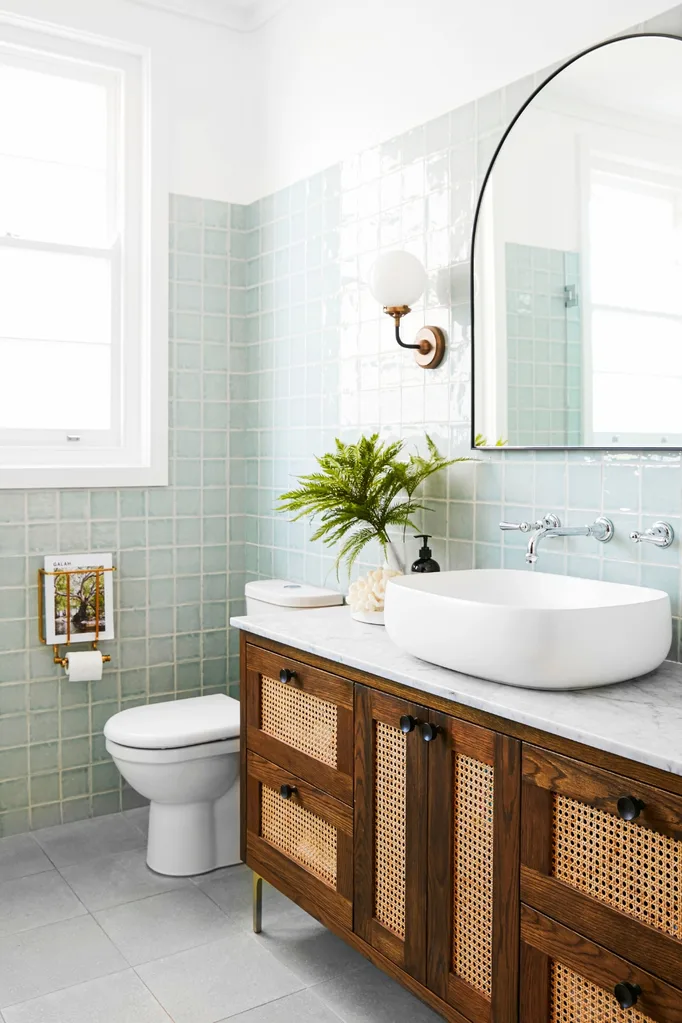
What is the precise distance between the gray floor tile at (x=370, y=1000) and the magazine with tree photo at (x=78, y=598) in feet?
4.58

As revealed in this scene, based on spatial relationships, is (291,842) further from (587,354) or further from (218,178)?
(218,178)

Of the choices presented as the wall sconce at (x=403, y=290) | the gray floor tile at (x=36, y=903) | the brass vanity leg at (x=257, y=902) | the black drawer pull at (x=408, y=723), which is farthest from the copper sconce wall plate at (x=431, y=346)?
the gray floor tile at (x=36, y=903)

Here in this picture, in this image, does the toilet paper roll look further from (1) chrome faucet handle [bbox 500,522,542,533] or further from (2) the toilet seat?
(1) chrome faucet handle [bbox 500,522,542,533]

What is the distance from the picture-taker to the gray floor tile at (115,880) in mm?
2562

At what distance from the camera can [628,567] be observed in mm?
1961

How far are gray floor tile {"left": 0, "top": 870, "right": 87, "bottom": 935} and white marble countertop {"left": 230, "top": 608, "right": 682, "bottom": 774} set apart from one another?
1043mm

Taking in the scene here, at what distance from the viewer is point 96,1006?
2.04 m

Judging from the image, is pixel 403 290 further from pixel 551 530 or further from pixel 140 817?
pixel 140 817

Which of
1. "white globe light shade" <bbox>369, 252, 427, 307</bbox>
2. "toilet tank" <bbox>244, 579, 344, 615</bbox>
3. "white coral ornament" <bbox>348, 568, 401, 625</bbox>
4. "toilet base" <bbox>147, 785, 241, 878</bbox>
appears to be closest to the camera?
"white coral ornament" <bbox>348, 568, 401, 625</bbox>

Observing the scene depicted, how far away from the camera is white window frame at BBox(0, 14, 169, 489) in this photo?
3.09 meters

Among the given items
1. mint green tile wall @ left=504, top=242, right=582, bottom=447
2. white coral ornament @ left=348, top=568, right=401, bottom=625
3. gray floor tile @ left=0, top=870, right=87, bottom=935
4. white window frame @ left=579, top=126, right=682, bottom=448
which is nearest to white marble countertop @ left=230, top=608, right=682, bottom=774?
white coral ornament @ left=348, top=568, right=401, bottom=625

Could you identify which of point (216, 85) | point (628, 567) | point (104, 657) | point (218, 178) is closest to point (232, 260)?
point (218, 178)

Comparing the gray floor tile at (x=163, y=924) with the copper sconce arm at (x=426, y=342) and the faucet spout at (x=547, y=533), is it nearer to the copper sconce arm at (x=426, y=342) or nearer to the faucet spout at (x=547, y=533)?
the faucet spout at (x=547, y=533)

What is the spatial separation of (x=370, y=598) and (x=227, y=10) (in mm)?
2239
